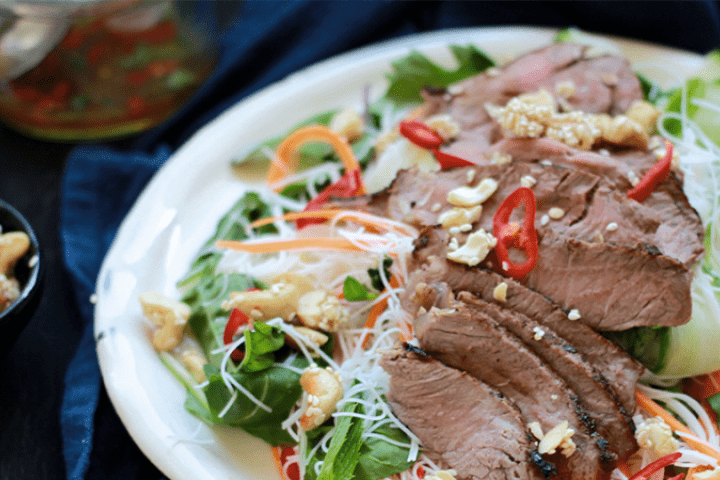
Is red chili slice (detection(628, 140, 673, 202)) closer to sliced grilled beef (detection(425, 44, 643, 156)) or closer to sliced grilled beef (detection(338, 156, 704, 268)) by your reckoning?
sliced grilled beef (detection(338, 156, 704, 268))

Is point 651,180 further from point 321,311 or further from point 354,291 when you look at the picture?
point 321,311

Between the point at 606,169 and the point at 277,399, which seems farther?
the point at 606,169

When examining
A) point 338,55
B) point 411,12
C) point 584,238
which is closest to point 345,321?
point 584,238

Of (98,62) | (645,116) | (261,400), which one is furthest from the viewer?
(98,62)

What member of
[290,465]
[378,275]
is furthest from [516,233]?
[290,465]

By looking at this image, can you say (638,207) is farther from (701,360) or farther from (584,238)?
(701,360)

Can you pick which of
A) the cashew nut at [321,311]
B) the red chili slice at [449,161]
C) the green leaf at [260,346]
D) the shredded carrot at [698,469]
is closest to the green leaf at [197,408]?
the green leaf at [260,346]

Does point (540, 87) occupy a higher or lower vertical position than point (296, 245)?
higher
